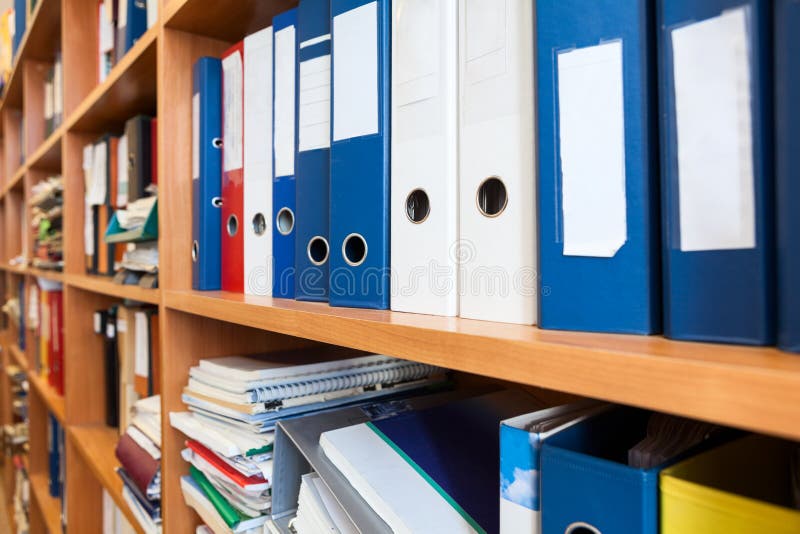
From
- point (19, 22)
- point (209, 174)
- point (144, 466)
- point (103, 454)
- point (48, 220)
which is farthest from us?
point (19, 22)

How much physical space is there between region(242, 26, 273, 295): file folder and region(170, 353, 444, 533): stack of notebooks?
0.14 meters

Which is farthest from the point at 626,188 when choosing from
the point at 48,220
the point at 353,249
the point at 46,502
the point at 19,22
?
the point at 19,22

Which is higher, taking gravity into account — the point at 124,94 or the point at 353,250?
the point at 124,94

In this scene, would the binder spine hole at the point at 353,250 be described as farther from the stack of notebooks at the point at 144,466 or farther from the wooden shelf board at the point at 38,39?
the wooden shelf board at the point at 38,39

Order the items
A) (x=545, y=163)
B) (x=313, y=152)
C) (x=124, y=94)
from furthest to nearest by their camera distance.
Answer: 1. (x=124, y=94)
2. (x=313, y=152)
3. (x=545, y=163)

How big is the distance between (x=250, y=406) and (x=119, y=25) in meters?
1.03

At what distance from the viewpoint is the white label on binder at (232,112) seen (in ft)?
2.54

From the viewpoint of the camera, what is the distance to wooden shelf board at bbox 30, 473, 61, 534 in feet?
5.86

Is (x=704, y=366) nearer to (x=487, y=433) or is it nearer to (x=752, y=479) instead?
(x=752, y=479)

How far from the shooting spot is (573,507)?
1.16 ft

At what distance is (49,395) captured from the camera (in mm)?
1821

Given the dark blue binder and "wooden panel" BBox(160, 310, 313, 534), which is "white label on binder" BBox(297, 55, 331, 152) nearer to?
"wooden panel" BBox(160, 310, 313, 534)

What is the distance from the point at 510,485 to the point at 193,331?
0.67m

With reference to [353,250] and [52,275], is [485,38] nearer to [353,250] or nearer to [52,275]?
[353,250]
